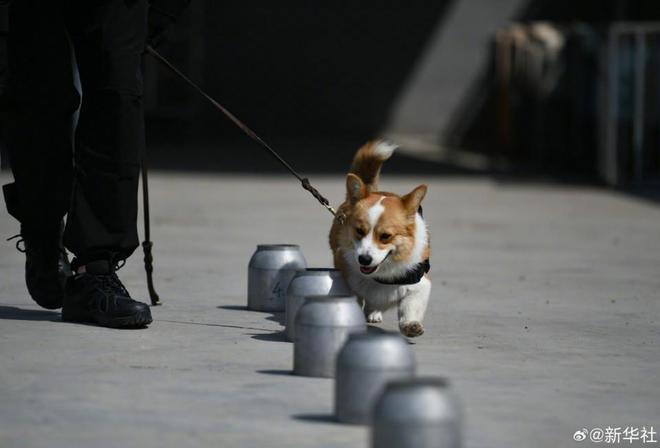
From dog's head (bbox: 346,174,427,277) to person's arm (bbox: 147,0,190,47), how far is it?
1060 mm

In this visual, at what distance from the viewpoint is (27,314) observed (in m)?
6.06

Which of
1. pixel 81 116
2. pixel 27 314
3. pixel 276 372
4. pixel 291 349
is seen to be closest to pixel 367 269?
pixel 291 349

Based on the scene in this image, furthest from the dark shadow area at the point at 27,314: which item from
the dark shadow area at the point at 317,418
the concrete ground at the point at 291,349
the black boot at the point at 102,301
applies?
the dark shadow area at the point at 317,418

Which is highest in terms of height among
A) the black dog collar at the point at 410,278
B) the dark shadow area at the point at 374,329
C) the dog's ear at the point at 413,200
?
the dog's ear at the point at 413,200

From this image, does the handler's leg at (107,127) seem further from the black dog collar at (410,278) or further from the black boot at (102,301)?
the black dog collar at (410,278)

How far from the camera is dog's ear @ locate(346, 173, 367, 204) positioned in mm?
5781

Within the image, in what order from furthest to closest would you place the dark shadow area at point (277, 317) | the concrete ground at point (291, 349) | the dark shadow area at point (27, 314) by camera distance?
the dark shadow area at point (277, 317), the dark shadow area at point (27, 314), the concrete ground at point (291, 349)

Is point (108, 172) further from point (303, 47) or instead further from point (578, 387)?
point (303, 47)

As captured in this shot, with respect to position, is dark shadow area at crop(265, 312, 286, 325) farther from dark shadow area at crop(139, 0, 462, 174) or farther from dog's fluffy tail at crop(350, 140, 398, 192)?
dark shadow area at crop(139, 0, 462, 174)

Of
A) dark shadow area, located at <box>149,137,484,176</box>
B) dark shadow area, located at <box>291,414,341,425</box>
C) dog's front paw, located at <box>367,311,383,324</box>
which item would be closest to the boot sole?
dog's front paw, located at <box>367,311,383,324</box>

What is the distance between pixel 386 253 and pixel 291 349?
1.93 ft

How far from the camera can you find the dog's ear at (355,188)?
5781mm

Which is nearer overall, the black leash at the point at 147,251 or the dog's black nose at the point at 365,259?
the dog's black nose at the point at 365,259

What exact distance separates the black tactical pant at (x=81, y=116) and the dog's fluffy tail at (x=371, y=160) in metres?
1.04
